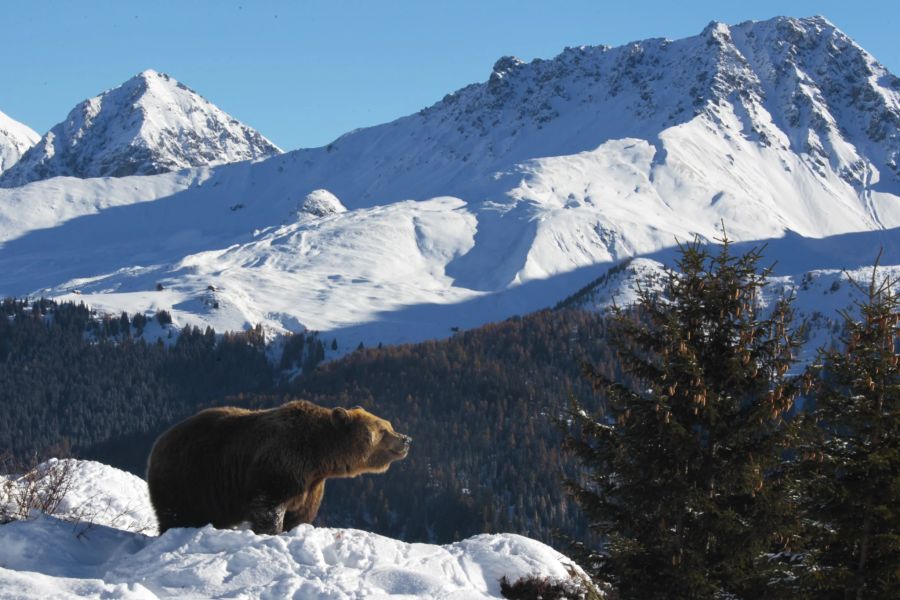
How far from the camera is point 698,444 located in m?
13.5

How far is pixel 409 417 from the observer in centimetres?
18050

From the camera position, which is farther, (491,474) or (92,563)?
(491,474)

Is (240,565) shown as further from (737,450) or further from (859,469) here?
(859,469)

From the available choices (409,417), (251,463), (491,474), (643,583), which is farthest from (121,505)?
(409,417)

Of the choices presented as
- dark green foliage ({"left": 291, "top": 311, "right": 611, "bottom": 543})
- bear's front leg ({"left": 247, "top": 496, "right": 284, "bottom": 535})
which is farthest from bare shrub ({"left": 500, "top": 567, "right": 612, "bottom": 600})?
dark green foliage ({"left": 291, "top": 311, "right": 611, "bottom": 543})

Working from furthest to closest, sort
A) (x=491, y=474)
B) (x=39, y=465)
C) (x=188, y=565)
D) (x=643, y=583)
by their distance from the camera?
(x=491, y=474)
(x=39, y=465)
(x=643, y=583)
(x=188, y=565)

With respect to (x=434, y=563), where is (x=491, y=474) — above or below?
below

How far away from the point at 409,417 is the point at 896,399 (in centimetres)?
16957

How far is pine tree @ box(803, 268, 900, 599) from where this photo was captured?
12.6 metres

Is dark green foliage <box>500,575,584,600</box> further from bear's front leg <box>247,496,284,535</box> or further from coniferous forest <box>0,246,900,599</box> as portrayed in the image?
bear's front leg <box>247,496,284,535</box>

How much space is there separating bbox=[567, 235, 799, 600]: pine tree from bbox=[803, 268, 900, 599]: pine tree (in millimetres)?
496

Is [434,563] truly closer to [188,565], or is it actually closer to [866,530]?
[188,565]

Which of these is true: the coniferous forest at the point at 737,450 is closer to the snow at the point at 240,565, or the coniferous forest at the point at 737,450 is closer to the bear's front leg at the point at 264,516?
the snow at the point at 240,565

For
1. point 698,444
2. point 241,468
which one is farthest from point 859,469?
point 241,468
